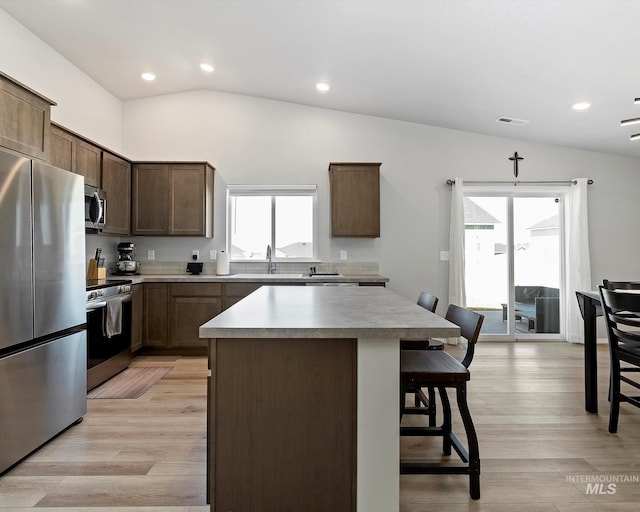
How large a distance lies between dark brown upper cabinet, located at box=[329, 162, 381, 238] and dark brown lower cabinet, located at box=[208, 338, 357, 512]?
319cm

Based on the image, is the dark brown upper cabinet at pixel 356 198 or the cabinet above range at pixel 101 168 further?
the dark brown upper cabinet at pixel 356 198

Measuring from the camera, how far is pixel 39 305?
2.17 metres

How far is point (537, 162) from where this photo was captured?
4.92 m

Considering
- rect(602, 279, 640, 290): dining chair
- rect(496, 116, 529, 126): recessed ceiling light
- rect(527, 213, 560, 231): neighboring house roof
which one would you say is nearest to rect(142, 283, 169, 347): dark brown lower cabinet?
rect(602, 279, 640, 290): dining chair

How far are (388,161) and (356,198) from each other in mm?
811

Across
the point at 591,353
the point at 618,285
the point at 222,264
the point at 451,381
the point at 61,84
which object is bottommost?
the point at 591,353

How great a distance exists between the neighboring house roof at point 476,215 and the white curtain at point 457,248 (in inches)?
10.5

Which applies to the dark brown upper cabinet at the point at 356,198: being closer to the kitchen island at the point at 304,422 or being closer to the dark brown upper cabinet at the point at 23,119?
the dark brown upper cabinet at the point at 23,119

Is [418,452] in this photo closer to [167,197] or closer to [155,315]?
[155,315]

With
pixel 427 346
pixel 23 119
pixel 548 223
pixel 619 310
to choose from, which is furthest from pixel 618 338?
pixel 23 119

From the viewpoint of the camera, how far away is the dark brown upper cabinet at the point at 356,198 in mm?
4531

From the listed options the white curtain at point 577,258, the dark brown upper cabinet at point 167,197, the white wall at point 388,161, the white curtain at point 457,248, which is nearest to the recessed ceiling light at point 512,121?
the white wall at point 388,161

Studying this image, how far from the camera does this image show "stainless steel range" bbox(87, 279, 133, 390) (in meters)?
3.08

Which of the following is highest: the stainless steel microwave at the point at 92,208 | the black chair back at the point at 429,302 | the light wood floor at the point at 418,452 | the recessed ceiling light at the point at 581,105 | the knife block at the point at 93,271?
the recessed ceiling light at the point at 581,105
